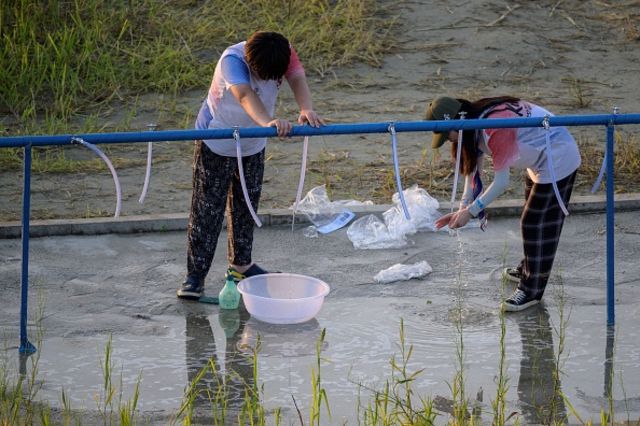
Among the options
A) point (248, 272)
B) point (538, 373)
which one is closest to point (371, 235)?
point (248, 272)

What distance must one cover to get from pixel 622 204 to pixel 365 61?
172 inches

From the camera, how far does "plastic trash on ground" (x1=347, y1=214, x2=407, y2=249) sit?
7.42 meters

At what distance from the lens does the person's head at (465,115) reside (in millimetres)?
5781

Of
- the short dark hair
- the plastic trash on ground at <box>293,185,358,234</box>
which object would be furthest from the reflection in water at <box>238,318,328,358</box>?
the plastic trash on ground at <box>293,185,358,234</box>

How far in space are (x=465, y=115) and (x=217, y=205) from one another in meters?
1.50

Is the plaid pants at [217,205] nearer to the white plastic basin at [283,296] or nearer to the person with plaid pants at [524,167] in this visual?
the white plastic basin at [283,296]

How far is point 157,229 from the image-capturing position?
7715 mm

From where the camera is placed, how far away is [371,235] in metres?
7.53

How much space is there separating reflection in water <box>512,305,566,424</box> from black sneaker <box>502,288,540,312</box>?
0.11 feet

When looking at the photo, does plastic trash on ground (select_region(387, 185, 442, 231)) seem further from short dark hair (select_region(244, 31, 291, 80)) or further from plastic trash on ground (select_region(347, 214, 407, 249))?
short dark hair (select_region(244, 31, 291, 80))

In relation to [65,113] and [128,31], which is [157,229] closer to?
[65,113]

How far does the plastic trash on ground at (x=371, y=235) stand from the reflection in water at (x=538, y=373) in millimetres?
1297

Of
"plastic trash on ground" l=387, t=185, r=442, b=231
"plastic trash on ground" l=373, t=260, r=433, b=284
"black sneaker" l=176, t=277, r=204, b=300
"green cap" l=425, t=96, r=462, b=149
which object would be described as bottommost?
"black sneaker" l=176, t=277, r=204, b=300

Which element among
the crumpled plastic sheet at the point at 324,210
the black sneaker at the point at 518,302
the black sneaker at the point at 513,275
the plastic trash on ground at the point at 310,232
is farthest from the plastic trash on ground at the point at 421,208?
the black sneaker at the point at 518,302
